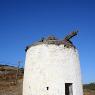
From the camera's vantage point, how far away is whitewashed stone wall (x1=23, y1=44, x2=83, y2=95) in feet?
35.4

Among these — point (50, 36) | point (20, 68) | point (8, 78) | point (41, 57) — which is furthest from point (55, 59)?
point (20, 68)

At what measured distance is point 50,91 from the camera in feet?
35.0

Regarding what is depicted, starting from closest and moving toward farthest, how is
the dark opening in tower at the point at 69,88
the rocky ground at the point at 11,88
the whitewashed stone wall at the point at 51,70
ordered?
1. the whitewashed stone wall at the point at 51,70
2. the dark opening in tower at the point at 69,88
3. the rocky ground at the point at 11,88

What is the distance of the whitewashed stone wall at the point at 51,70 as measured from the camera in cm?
1080

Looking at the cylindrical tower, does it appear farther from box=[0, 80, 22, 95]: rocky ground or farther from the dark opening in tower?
box=[0, 80, 22, 95]: rocky ground

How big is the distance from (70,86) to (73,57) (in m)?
1.80

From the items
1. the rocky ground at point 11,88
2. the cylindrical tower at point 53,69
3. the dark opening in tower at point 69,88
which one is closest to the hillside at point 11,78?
the rocky ground at point 11,88

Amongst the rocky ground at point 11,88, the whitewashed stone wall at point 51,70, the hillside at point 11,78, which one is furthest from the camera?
the hillside at point 11,78

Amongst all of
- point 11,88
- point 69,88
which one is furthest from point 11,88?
point 69,88

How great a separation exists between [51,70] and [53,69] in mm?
135

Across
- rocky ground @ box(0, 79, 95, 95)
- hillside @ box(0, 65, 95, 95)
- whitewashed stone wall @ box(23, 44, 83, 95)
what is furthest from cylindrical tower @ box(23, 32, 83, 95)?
hillside @ box(0, 65, 95, 95)

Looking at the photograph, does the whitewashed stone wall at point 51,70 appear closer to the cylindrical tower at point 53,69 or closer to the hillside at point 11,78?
the cylindrical tower at point 53,69

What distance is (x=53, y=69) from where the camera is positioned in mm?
10992

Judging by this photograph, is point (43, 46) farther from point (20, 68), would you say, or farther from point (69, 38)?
point (20, 68)
